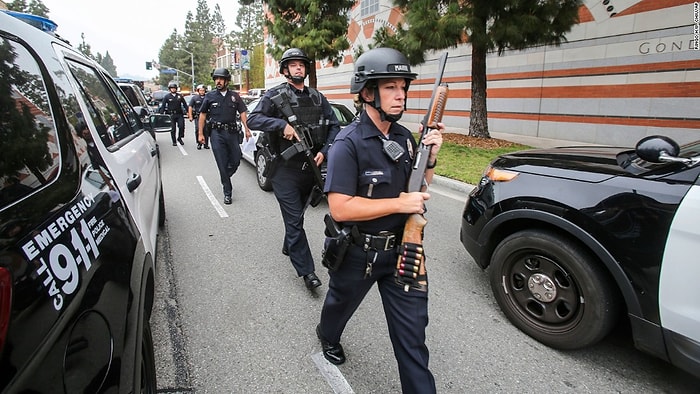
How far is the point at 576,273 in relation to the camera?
230 centimetres

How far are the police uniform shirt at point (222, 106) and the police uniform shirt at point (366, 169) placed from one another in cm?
427

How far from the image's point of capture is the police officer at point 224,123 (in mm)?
5586

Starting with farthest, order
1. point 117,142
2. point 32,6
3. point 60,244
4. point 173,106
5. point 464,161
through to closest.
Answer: point 32,6 → point 173,106 → point 464,161 → point 117,142 → point 60,244

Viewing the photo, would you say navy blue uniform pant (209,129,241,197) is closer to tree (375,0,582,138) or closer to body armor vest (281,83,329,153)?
body armor vest (281,83,329,153)

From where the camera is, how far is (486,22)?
8.74 metres

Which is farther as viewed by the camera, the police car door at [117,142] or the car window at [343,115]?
the car window at [343,115]

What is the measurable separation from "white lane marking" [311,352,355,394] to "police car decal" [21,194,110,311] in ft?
4.63

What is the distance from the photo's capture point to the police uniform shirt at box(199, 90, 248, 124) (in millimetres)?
5602

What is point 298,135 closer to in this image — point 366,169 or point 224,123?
point 366,169

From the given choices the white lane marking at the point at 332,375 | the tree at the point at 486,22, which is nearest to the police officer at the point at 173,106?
the tree at the point at 486,22

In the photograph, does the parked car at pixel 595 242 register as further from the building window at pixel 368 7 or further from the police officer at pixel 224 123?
the building window at pixel 368 7

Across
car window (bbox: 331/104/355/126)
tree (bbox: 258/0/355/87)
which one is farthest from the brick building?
car window (bbox: 331/104/355/126)

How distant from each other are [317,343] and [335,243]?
1.02m

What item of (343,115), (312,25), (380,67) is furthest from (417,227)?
(312,25)
